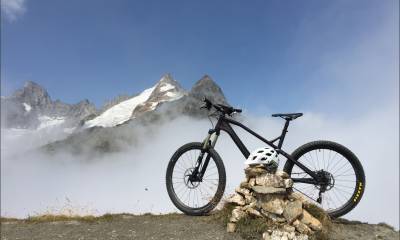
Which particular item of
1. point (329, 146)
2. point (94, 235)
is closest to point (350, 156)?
point (329, 146)

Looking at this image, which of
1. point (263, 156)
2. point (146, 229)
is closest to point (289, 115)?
point (263, 156)

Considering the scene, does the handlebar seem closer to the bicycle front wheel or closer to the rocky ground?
the bicycle front wheel

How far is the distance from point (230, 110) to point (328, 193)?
3.25m

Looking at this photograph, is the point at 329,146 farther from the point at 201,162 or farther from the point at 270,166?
the point at 201,162

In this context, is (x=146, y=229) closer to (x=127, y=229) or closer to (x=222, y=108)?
(x=127, y=229)

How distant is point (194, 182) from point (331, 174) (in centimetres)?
353

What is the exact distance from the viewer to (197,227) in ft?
35.0

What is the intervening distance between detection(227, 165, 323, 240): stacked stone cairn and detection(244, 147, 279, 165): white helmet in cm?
14

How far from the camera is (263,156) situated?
10117 mm

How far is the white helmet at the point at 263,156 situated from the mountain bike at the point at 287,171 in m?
0.46

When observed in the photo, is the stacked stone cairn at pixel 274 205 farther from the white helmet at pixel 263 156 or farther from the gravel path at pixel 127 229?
the gravel path at pixel 127 229

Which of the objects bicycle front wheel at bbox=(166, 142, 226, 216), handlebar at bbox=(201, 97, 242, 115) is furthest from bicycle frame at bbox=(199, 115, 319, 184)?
bicycle front wheel at bbox=(166, 142, 226, 216)

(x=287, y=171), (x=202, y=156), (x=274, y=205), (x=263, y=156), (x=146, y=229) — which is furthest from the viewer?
(x=202, y=156)

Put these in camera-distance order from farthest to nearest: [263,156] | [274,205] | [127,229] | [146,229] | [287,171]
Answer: [127,229], [146,229], [287,171], [263,156], [274,205]
